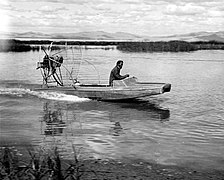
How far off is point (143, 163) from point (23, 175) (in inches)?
136

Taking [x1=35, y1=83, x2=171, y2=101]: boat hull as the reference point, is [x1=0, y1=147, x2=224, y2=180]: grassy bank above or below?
below

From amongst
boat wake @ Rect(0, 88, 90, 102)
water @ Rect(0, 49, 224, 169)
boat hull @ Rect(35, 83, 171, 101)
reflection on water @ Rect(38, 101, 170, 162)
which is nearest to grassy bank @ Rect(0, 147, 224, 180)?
water @ Rect(0, 49, 224, 169)

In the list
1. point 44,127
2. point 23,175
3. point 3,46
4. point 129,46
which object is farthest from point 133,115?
point 129,46

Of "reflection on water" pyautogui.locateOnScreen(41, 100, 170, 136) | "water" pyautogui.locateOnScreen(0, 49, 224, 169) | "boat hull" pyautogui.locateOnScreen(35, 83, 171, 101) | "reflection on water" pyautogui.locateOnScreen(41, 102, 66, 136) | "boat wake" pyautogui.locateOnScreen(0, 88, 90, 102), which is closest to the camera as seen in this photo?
"water" pyautogui.locateOnScreen(0, 49, 224, 169)

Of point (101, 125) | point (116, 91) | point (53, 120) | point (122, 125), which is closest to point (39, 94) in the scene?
point (116, 91)

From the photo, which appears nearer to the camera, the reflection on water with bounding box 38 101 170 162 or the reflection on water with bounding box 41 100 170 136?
the reflection on water with bounding box 38 101 170 162

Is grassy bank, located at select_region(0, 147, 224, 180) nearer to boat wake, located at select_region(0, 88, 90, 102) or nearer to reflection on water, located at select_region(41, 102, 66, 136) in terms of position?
reflection on water, located at select_region(41, 102, 66, 136)

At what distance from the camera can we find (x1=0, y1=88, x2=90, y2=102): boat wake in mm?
19908

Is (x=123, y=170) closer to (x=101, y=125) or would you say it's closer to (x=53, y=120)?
(x=101, y=125)

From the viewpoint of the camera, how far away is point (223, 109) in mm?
19188

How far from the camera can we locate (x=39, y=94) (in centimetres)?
2069

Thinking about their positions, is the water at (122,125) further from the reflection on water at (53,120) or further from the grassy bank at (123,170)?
the grassy bank at (123,170)

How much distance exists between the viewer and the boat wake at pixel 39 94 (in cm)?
1991

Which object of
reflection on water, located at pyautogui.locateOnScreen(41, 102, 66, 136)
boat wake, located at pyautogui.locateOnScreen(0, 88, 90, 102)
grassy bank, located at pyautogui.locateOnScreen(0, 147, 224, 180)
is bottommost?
grassy bank, located at pyautogui.locateOnScreen(0, 147, 224, 180)
